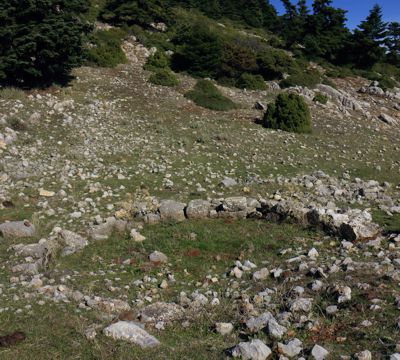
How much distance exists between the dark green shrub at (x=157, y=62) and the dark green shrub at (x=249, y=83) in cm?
510

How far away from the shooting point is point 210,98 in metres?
24.4

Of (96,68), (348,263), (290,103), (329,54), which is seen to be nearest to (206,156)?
(290,103)

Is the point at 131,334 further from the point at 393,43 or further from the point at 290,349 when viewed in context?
the point at 393,43

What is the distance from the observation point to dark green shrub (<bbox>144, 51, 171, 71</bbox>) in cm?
2888

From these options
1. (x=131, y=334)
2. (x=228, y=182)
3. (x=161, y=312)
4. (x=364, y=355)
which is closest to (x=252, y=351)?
(x=364, y=355)

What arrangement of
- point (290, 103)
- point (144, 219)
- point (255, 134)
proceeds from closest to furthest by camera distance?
point (144, 219) < point (255, 134) < point (290, 103)

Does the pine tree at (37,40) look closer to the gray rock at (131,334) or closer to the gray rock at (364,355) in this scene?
the gray rock at (131,334)

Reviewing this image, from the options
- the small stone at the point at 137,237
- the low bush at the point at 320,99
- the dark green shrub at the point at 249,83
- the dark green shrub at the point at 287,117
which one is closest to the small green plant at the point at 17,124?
the small stone at the point at 137,237

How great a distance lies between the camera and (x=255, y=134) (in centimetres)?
2000

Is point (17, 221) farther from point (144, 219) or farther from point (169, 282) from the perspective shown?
point (169, 282)

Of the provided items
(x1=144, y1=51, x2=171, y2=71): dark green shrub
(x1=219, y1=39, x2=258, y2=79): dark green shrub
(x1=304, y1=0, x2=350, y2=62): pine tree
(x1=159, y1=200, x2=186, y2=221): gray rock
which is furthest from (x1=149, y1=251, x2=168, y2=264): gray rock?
(x1=304, y1=0, x2=350, y2=62): pine tree

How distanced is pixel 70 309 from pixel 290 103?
1716cm

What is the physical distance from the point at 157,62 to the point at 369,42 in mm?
29763

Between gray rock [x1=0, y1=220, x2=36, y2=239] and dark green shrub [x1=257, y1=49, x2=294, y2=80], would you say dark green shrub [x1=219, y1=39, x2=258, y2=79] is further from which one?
gray rock [x1=0, y1=220, x2=36, y2=239]
